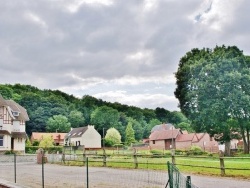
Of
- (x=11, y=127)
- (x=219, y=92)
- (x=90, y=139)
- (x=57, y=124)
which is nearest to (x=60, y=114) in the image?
(x=57, y=124)

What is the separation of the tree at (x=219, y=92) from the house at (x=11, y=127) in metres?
24.9

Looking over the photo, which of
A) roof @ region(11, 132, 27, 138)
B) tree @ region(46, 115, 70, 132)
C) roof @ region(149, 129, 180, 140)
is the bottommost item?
roof @ region(149, 129, 180, 140)

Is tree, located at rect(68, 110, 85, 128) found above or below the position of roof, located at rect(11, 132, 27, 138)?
above

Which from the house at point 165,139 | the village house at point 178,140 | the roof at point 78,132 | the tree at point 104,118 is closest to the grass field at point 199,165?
the village house at point 178,140

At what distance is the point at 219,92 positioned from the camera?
1377 inches

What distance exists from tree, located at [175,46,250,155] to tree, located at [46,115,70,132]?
6546 centimetres

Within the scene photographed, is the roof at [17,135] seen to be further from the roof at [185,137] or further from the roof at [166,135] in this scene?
the roof at [185,137]

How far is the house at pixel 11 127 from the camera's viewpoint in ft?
156

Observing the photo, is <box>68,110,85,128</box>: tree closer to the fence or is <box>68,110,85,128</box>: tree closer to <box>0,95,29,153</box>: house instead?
<box>0,95,29,153</box>: house

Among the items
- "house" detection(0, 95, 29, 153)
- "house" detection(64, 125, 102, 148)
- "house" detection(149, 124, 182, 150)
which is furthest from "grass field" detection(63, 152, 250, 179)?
"house" detection(64, 125, 102, 148)

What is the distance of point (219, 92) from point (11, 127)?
30.8 metres

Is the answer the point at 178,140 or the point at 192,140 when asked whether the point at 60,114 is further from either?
the point at 192,140

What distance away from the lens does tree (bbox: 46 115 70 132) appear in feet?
323

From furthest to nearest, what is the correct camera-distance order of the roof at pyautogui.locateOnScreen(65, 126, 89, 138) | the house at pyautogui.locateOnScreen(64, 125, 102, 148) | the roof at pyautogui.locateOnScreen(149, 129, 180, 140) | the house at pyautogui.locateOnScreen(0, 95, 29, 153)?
the roof at pyautogui.locateOnScreen(65, 126, 89, 138), the house at pyautogui.locateOnScreen(64, 125, 102, 148), the roof at pyautogui.locateOnScreen(149, 129, 180, 140), the house at pyautogui.locateOnScreen(0, 95, 29, 153)
